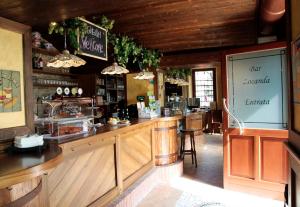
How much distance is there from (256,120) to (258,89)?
1.64 ft

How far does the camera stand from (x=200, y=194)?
4004 mm

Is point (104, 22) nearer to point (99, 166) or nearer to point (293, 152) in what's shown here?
point (99, 166)

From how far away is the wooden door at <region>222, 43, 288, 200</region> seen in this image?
12.2 feet

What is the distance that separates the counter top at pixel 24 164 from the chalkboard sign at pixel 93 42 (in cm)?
166

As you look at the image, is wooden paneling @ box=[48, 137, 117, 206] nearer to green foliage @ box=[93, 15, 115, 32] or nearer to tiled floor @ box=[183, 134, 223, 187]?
green foliage @ box=[93, 15, 115, 32]

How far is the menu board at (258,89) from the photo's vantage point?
3.71 metres

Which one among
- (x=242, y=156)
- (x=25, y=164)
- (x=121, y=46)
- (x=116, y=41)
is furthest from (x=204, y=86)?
(x=25, y=164)

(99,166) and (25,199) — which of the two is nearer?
(25,199)

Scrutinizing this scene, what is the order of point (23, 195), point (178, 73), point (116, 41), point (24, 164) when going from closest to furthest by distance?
point (24, 164) < point (23, 195) < point (116, 41) < point (178, 73)

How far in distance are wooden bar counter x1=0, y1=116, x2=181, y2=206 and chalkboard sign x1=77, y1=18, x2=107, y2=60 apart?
109cm

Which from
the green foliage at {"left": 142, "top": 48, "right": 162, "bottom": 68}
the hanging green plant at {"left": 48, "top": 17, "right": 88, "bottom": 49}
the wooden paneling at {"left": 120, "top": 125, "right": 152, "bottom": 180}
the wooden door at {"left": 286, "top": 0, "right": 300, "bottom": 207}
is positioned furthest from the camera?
the green foliage at {"left": 142, "top": 48, "right": 162, "bottom": 68}

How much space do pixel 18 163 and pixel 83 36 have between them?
6.86 feet

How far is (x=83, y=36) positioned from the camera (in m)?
3.25

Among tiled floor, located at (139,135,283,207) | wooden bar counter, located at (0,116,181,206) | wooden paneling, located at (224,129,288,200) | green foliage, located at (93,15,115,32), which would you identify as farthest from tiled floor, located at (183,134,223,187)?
green foliage, located at (93,15,115,32)
